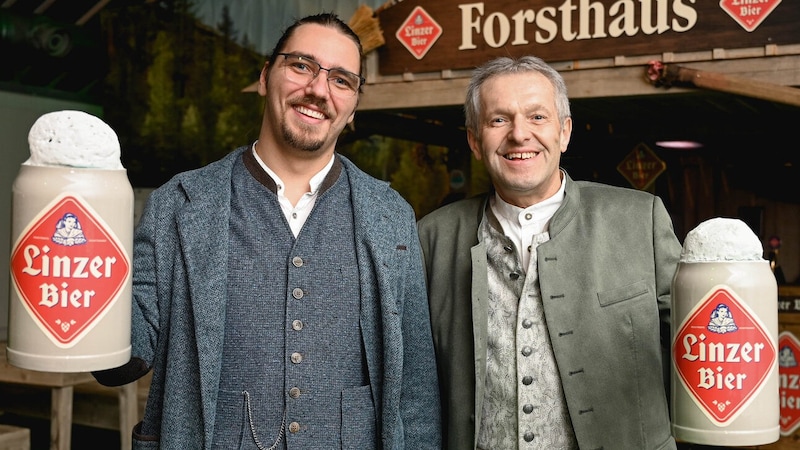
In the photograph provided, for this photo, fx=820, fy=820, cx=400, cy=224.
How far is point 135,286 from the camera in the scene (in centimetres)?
178

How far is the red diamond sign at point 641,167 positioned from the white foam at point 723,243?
522 centimetres

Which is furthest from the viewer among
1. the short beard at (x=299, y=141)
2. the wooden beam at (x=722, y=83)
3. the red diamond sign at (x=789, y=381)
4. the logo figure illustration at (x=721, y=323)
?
the red diamond sign at (x=789, y=381)

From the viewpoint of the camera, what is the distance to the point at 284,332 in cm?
181

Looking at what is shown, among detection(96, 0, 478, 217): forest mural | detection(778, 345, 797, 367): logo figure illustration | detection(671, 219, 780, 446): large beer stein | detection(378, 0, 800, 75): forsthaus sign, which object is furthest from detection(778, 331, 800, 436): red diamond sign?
detection(96, 0, 478, 217): forest mural

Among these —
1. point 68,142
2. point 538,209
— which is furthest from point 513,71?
point 68,142

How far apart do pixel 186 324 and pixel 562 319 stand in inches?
34.6

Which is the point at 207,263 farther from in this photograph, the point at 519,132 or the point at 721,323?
the point at 721,323

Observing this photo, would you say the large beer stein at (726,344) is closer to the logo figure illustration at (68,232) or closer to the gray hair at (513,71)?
the gray hair at (513,71)

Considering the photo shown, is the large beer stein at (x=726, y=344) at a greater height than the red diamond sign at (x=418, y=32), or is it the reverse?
the red diamond sign at (x=418, y=32)

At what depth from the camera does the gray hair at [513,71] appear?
2047 millimetres

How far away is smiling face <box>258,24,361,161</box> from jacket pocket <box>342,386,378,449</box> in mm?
567

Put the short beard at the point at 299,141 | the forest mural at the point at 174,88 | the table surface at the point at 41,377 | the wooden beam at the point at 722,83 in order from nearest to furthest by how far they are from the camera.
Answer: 1. the short beard at the point at 299,141
2. the wooden beam at the point at 722,83
3. the table surface at the point at 41,377
4. the forest mural at the point at 174,88

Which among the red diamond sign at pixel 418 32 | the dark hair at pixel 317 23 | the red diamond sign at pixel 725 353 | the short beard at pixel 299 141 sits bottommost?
the red diamond sign at pixel 725 353

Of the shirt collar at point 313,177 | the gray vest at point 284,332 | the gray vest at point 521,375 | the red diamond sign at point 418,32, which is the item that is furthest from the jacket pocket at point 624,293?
the red diamond sign at point 418,32
